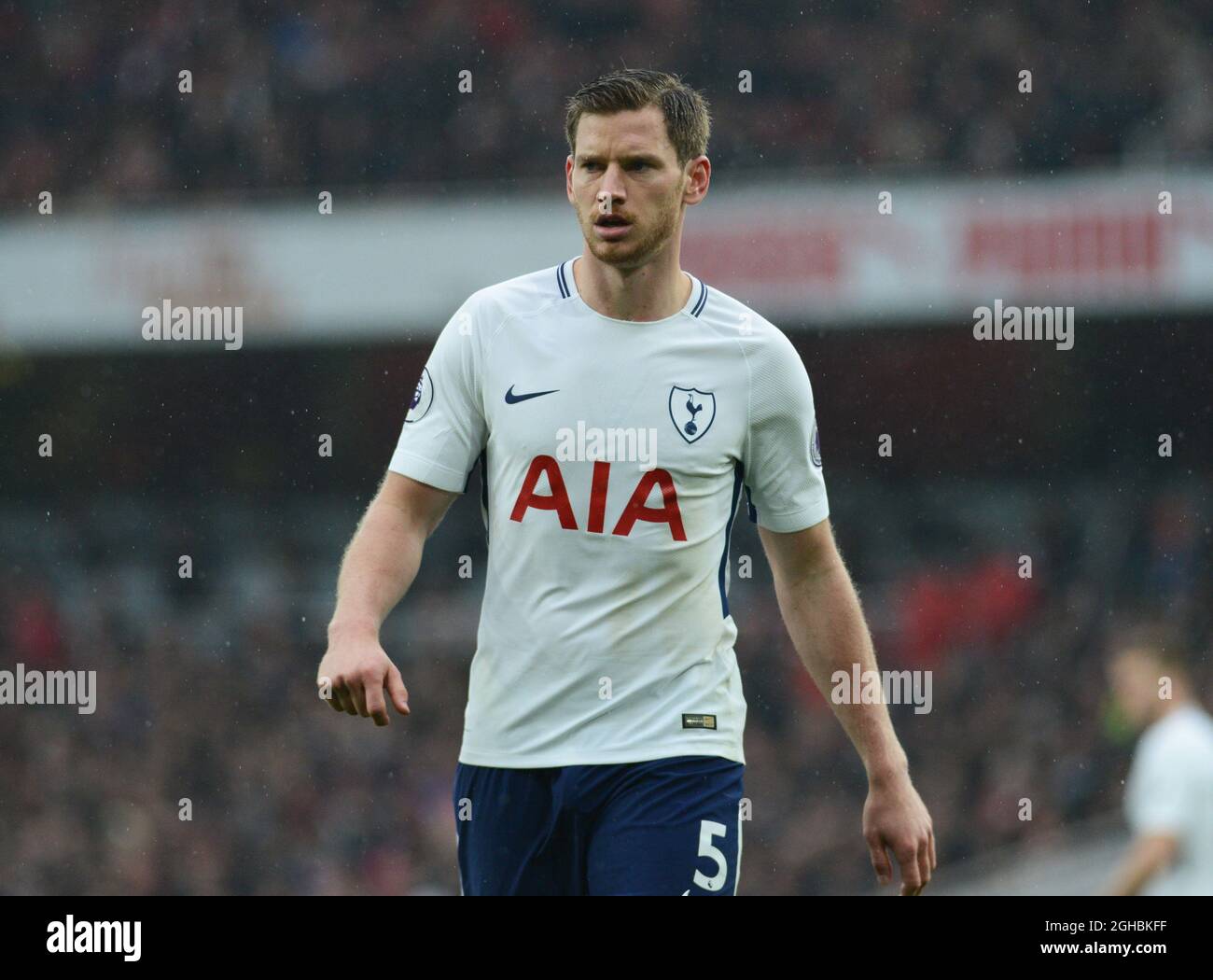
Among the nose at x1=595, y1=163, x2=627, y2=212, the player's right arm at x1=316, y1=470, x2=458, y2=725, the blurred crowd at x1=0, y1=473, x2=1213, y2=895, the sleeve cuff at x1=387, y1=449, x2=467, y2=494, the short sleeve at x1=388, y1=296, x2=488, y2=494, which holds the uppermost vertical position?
the nose at x1=595, y1=163, x2=627, y2=212

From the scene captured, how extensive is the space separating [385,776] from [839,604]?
9571 mm

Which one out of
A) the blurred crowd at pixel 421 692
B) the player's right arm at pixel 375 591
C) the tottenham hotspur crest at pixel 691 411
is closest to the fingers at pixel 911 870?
the tottenham hotspur crest at pixel 691 411

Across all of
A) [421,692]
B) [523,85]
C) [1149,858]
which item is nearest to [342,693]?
[1149,858]

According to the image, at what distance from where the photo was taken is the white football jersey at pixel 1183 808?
6367 mm

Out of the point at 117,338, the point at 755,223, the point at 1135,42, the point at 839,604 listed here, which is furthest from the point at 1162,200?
the point at 839,604

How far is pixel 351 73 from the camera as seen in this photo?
1552 cm

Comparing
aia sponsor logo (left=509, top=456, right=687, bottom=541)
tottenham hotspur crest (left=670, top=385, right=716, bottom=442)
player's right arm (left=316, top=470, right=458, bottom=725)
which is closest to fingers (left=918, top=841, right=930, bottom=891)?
aia sponsor logo (left=509, top=456, right=687, bottom=541)

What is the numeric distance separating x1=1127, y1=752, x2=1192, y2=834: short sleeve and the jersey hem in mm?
3083

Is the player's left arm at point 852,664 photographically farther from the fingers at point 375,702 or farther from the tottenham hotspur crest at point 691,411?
the fingers at point 375,702

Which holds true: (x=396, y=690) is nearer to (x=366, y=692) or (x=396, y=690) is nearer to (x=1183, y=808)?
(x=366, y=692)

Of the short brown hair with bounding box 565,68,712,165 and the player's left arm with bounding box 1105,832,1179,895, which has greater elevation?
the short brown hair with bounding box 565,68,712,165

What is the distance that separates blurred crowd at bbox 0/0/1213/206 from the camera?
14.5m

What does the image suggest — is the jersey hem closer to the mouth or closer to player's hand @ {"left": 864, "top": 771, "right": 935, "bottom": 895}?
player's hand @ {"left": 864, "top": 771, "right": 935, "bottom": 895}
